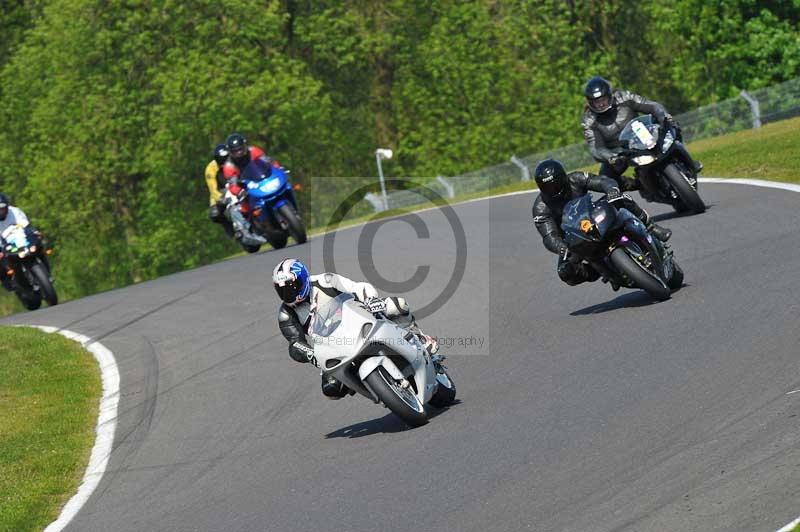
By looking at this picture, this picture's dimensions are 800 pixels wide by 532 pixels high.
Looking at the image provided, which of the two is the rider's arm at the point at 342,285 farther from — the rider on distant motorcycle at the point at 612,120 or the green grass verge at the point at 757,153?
the green grass verge at the point at 757,153

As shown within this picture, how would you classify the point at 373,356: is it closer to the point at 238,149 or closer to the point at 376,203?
the point at 238,149

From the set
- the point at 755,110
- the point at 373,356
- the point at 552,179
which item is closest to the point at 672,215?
the point at 552,179

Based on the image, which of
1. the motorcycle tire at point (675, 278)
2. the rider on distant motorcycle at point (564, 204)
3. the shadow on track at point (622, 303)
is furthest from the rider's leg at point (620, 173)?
the motorcycle tire at point (675, 278)

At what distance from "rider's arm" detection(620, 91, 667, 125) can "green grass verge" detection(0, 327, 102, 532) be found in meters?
7.28

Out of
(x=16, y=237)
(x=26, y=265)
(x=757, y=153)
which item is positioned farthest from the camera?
(x=757, y=153)

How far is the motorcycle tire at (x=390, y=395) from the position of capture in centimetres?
930

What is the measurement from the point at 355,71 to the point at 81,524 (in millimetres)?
50896

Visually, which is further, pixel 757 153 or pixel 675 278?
pixel 757 153

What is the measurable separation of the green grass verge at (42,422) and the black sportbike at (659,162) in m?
6.87

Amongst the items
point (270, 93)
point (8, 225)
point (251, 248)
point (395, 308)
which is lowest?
point (251, 248)

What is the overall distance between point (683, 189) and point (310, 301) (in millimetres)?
8047

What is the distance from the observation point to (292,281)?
9.74 m

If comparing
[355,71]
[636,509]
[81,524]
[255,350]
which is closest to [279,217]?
[255,350]

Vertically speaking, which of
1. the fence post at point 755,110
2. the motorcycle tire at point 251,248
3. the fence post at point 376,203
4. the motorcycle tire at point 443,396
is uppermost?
the motorcycle tire at point 443,396
